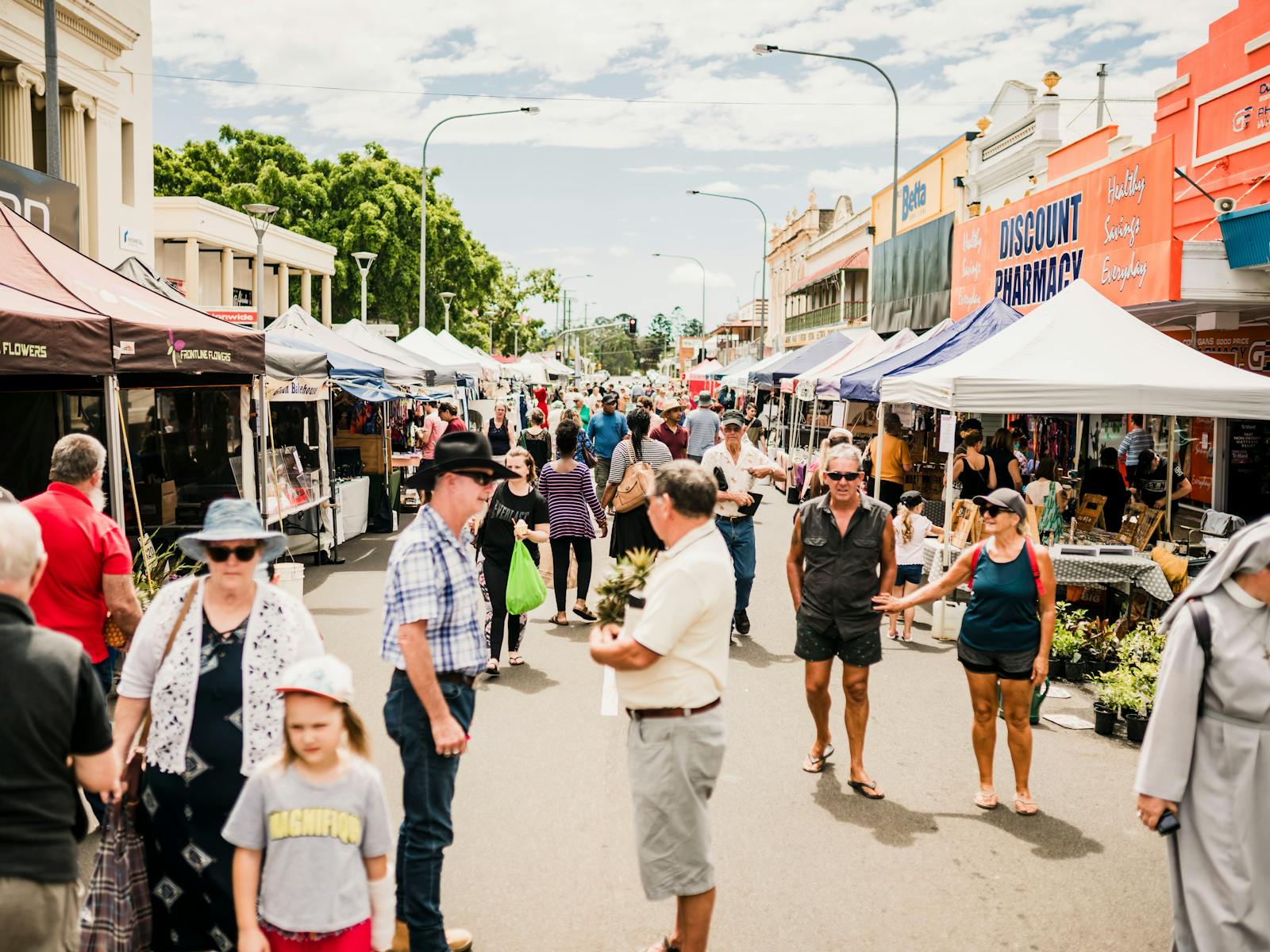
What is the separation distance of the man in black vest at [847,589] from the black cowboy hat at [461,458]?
2.42m

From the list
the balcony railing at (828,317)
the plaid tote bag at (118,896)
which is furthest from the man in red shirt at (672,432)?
the balcony railing at (828,317)

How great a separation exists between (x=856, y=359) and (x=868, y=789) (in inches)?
531

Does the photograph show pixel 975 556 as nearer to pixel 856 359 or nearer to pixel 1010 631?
pixel 1010 631

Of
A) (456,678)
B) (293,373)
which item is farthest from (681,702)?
(293,373)

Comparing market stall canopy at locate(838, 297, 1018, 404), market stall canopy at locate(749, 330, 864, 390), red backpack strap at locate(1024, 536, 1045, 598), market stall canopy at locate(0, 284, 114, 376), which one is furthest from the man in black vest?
market stall canopy at locate(749, 330, 864, 390)

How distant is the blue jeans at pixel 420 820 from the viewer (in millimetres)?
3979

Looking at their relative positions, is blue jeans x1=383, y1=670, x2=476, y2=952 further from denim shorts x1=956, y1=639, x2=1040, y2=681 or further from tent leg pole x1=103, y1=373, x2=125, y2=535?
tent leg pole x1=103, y1=373, x2=125, y2=535

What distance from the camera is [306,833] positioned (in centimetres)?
314

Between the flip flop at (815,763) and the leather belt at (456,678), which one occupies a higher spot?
the leather belt at (456,678)

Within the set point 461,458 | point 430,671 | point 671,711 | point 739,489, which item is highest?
point 461,458

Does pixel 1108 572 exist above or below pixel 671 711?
below

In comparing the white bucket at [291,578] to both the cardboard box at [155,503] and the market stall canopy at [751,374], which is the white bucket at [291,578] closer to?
the cardboard box at [155,503]

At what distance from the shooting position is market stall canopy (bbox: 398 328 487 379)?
74.0 ft

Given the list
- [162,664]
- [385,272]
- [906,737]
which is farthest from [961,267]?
[385,272]
